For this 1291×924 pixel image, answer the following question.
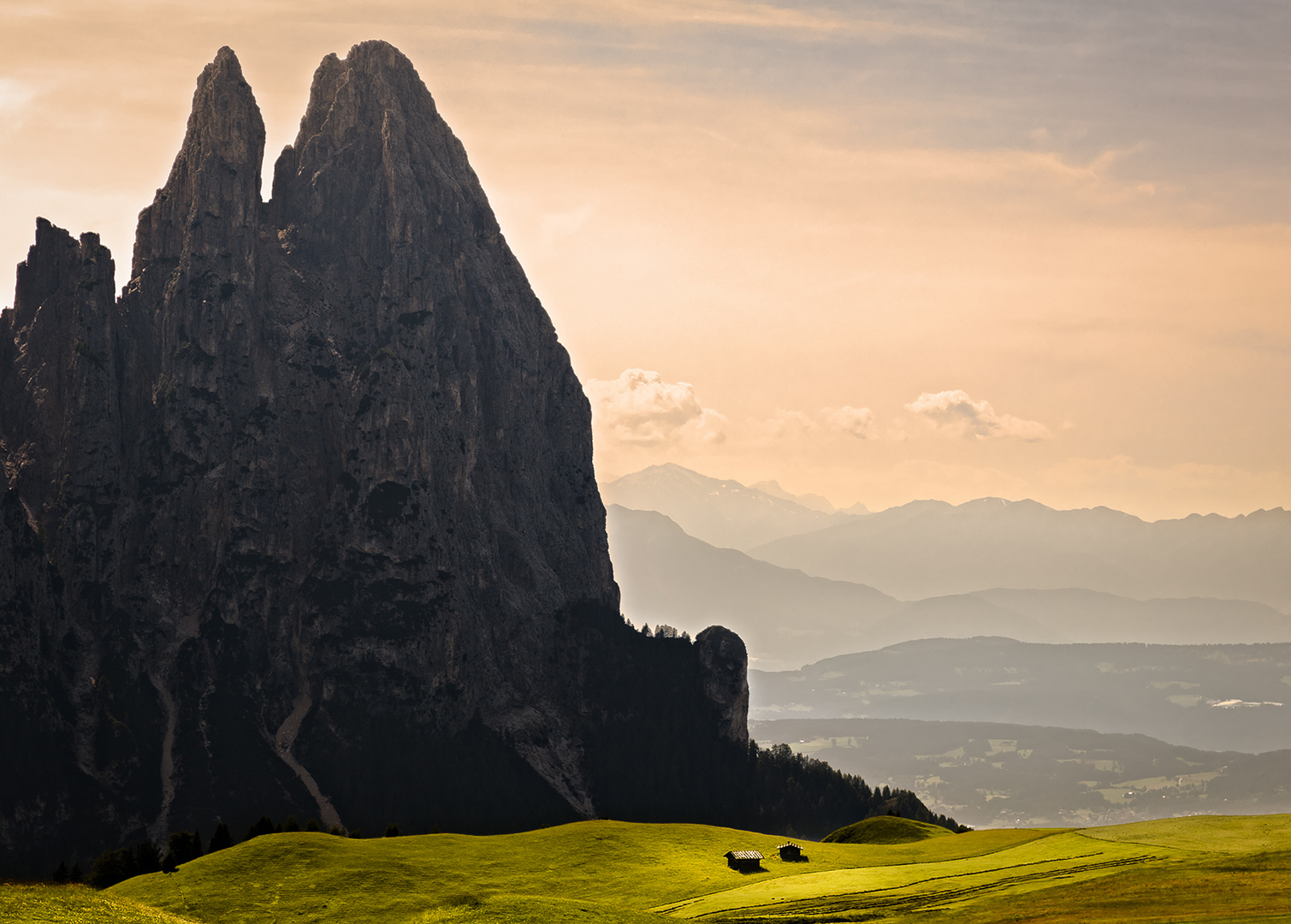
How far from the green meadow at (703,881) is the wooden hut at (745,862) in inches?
54.4

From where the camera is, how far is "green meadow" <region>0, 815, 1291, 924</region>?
73312mm

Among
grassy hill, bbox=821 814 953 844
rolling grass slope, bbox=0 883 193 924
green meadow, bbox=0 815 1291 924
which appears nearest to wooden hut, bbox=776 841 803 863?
green meadow, bbox=0 815 1291 924

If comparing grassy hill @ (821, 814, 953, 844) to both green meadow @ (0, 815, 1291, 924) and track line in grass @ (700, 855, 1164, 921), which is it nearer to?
green meadow @ (0, 815, 1291, 924)

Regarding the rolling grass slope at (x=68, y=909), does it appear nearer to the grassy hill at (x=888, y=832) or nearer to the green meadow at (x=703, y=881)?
the green meadow at (x=703, y=881)

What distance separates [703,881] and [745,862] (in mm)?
7523

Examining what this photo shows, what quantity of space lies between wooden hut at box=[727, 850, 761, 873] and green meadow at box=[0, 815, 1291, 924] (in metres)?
1.38

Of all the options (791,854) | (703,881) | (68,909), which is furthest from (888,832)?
(68,909)

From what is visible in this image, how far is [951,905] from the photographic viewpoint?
7856 centimetres

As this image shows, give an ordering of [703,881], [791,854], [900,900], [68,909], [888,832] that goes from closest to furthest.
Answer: [68,909]
[900,900]
[703,881]
[791,854]
[888,832]

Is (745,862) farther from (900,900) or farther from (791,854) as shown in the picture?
(900,900)

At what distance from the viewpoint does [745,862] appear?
10531 cm

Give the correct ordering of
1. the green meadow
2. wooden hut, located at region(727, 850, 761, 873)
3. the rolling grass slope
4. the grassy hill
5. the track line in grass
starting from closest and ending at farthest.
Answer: the rolling grass slope
the green meadow
the track line in grass
wooden hut, located at region(727, 850, 761, 873)
the grassy hill

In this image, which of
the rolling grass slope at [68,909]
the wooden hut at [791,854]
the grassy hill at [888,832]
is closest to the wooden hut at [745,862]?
the wooden hut at [791,854]

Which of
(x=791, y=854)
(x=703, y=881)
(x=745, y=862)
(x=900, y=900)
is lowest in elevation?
(x=703, y=881)
